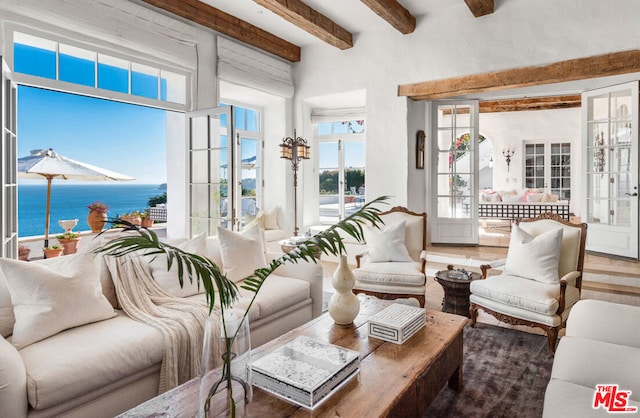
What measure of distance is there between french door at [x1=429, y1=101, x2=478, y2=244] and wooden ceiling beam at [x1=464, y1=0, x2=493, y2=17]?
1536 millimetres

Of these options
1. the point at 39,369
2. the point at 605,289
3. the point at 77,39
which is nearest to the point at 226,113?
the point at 77,39

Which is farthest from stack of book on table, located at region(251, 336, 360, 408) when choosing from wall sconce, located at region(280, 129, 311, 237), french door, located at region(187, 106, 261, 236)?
wall sconce, located at region(280, 129, 311, 237)

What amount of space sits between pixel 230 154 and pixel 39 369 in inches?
113

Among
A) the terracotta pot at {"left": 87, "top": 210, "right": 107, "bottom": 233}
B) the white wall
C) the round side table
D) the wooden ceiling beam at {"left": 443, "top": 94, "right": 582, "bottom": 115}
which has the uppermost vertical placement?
the wooden ceiling beam at {"left": 443, "top": 94, "right": 582, "bottom": 115}

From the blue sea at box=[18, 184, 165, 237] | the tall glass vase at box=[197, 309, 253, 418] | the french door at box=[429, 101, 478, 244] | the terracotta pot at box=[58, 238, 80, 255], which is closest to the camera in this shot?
the tall glass vase at box=[197, 309, 253, 418]

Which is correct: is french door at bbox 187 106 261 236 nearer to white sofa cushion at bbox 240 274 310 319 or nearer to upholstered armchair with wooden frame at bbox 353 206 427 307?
white sofa cushion at bbox 240 274 310 319

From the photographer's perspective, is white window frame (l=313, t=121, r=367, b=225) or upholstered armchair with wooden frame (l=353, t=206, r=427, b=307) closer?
upholstered armchair with wooden frame (l=353, t=206, r=427, b=307)

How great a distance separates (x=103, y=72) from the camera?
3.96 m

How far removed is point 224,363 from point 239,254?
74.8 inches

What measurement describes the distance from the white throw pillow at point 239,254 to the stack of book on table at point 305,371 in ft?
4.61

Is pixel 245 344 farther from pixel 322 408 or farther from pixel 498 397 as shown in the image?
pixel 498 397

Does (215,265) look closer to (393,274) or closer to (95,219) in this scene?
(393,274)

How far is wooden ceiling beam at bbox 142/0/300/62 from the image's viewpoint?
4.21 m

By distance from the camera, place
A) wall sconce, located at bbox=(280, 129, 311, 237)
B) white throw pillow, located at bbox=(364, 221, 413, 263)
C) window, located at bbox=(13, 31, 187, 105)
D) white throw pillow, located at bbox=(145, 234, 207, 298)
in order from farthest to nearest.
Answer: wall sconce, located at bbox=(280, 129, 311, 237), white throw pillow, located at bbox=(364, 221, 413, 263), window, located at bbox=(13, 31, 187, 105), white throw pillow, located at bbox=(145, 234, 207, 298)
